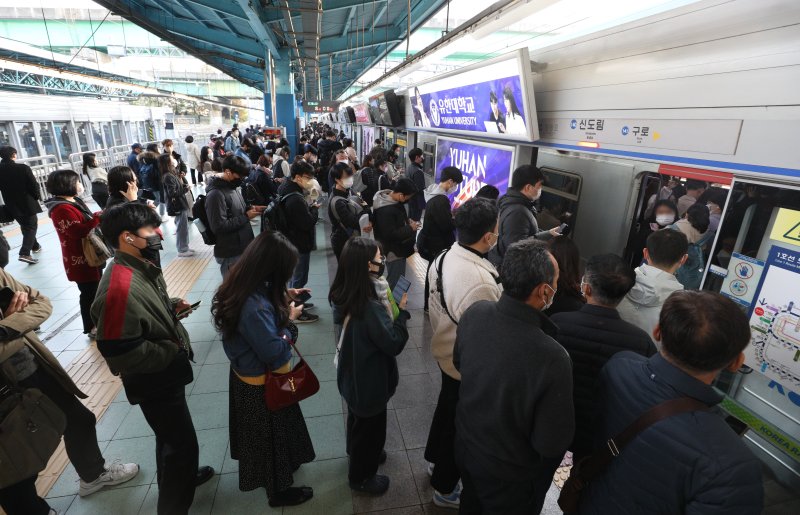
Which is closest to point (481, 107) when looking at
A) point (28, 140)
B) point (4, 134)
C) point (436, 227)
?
point (436, 227)

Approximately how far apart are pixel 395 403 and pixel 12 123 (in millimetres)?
10220

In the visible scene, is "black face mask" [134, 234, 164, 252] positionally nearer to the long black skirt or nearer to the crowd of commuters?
the crowd of commuters

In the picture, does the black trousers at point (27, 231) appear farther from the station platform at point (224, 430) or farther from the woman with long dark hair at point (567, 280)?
the woman with long dark hair at point (567, 280)

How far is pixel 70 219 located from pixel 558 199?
4.58 metres

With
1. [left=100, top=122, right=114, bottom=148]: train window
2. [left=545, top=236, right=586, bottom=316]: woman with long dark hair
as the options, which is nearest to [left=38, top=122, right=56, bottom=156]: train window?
[left=100, top=122, right=114, bottom=148]: train window

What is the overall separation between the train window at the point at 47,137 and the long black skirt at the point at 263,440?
11.3m

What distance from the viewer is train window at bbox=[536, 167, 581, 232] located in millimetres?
3820

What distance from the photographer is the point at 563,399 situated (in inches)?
56.0

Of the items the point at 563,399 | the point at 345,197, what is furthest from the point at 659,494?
the point at 345,197

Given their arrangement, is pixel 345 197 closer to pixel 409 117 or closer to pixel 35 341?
pixel 35 341

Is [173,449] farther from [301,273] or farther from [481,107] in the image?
[481,107]

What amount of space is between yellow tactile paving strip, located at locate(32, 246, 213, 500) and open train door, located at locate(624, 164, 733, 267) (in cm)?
443

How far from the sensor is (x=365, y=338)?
6.73 ft

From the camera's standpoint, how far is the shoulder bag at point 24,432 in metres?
1.78
